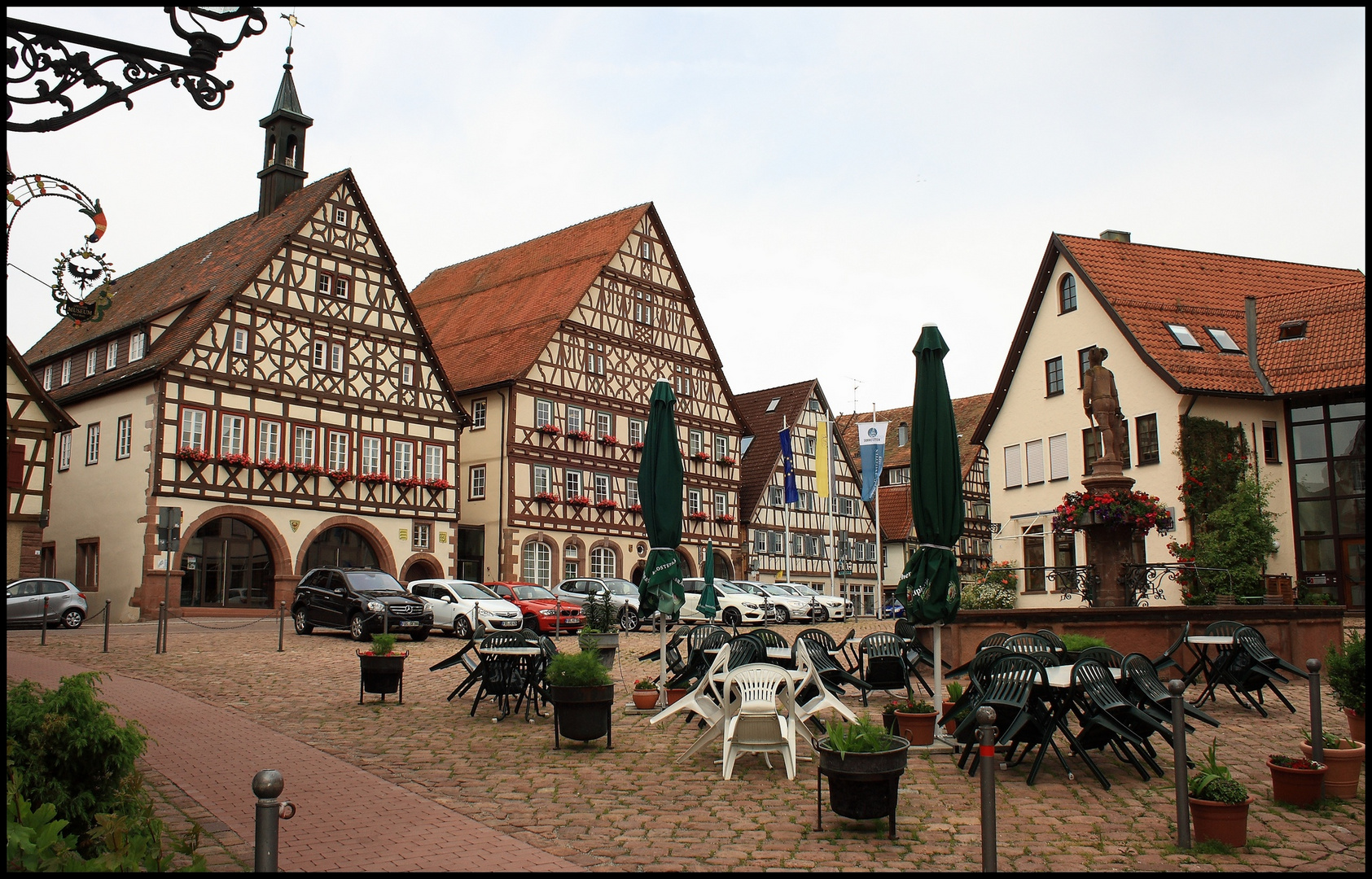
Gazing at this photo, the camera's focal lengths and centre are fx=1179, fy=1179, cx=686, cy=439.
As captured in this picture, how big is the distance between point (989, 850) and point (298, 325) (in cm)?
3207

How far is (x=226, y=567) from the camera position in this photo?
32.3 meters

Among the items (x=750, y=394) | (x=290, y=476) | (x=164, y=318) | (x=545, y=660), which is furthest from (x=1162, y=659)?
(x=750, y=394)

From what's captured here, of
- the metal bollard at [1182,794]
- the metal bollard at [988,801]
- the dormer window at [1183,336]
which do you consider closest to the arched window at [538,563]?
the dormer window at [1183,336]

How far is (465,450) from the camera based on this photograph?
41344 mm

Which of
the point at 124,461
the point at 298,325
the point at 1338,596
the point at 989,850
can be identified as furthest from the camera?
the point at 298,325

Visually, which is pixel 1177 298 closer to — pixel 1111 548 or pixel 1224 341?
pixel 1224 341

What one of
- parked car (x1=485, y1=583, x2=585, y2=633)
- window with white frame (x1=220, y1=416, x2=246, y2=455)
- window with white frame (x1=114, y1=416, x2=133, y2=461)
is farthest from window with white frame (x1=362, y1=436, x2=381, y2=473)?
parked car (x1=485, y1=583, x2=585, y2=633)

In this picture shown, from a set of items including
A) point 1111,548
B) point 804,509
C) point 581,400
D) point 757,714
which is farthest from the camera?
point 804,509

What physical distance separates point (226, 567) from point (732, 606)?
554 inches

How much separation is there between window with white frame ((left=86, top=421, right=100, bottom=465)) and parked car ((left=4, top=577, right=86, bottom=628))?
6.57 metres

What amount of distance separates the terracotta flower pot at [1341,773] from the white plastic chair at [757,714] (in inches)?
154

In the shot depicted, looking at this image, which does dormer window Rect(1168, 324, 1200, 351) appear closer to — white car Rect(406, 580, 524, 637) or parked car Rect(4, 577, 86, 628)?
white car Rect(406, 580, 524, 637)

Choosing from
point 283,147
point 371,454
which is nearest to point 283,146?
point 283,147

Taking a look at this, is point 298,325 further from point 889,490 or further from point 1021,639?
point 889,490
